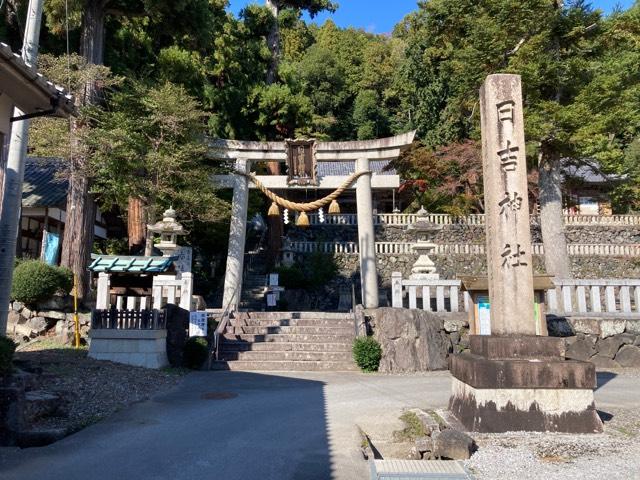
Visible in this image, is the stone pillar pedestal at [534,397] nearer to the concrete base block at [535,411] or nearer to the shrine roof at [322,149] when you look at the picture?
the concrete base block at [535,411]

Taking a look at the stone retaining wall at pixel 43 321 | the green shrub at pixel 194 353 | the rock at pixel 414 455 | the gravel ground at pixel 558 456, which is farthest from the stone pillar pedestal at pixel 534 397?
the stone retaining wall at pixel 43 321

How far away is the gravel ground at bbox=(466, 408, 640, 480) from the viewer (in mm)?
4254

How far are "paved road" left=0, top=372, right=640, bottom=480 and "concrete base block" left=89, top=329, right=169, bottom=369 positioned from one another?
1726 millimetres

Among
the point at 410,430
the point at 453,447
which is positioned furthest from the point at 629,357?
the point at 453,447

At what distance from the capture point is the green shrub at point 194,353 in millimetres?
11328

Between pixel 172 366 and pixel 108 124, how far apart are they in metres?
7.37

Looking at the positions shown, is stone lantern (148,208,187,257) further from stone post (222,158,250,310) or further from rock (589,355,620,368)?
rock (589,355,620,368)

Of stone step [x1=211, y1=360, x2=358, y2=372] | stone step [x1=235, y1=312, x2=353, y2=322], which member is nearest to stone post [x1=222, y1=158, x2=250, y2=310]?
stone step [x1=235, y1=312, x2=353, y2=322]

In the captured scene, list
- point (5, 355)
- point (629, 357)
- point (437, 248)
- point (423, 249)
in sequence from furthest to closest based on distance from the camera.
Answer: point (437, 248) < point (423, 249) < point (629, 357) < point (5, 355)

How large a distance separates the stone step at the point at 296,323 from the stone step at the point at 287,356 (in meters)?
1.47

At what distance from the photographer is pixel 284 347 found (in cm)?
1234

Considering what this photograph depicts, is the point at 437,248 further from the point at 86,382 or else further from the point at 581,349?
the point at 86,382

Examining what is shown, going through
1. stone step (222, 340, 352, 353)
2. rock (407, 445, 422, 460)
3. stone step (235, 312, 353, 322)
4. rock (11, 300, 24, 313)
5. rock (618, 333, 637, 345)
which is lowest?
rock (407, 445, 422, 460)

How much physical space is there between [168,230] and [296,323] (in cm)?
465
